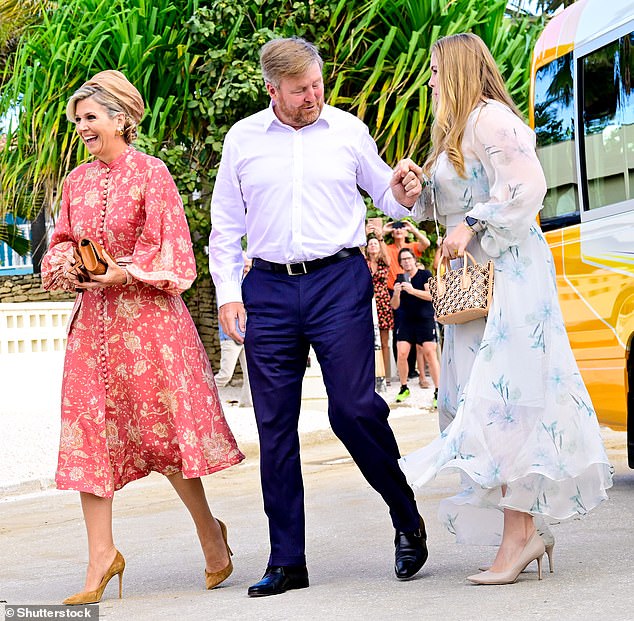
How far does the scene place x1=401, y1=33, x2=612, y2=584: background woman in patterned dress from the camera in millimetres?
4492

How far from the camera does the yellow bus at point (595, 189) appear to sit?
6691 millimetres

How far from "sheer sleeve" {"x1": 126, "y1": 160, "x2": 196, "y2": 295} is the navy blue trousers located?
0.30 meters

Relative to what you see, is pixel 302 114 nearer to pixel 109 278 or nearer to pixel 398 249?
pixel 109 278

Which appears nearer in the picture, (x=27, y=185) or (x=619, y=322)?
(x=619, y=322)

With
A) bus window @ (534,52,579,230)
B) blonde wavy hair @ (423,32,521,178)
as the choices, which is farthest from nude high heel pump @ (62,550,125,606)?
bus window @ (534,52,579,230)

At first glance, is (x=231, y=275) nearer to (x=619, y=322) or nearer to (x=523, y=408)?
(x=523, y=408)

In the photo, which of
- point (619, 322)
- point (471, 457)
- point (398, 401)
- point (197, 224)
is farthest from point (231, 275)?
point (197, 224)

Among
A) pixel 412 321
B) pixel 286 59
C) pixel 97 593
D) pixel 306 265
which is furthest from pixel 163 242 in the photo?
pixel 412 321

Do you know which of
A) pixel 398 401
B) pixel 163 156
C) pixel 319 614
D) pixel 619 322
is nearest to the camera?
pixel 319 614

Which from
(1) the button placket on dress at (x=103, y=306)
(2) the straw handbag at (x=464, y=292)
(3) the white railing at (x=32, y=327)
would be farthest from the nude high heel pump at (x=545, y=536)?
(3) the white railing at (x=32, y=327)

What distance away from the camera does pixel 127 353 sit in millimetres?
4922

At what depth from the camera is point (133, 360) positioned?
4926 mm

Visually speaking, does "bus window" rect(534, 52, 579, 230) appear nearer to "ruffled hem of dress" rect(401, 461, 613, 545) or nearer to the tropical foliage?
"ruffled hem of dress" rect(401, 461, 613, 545)

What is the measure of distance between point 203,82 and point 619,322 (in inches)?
369
